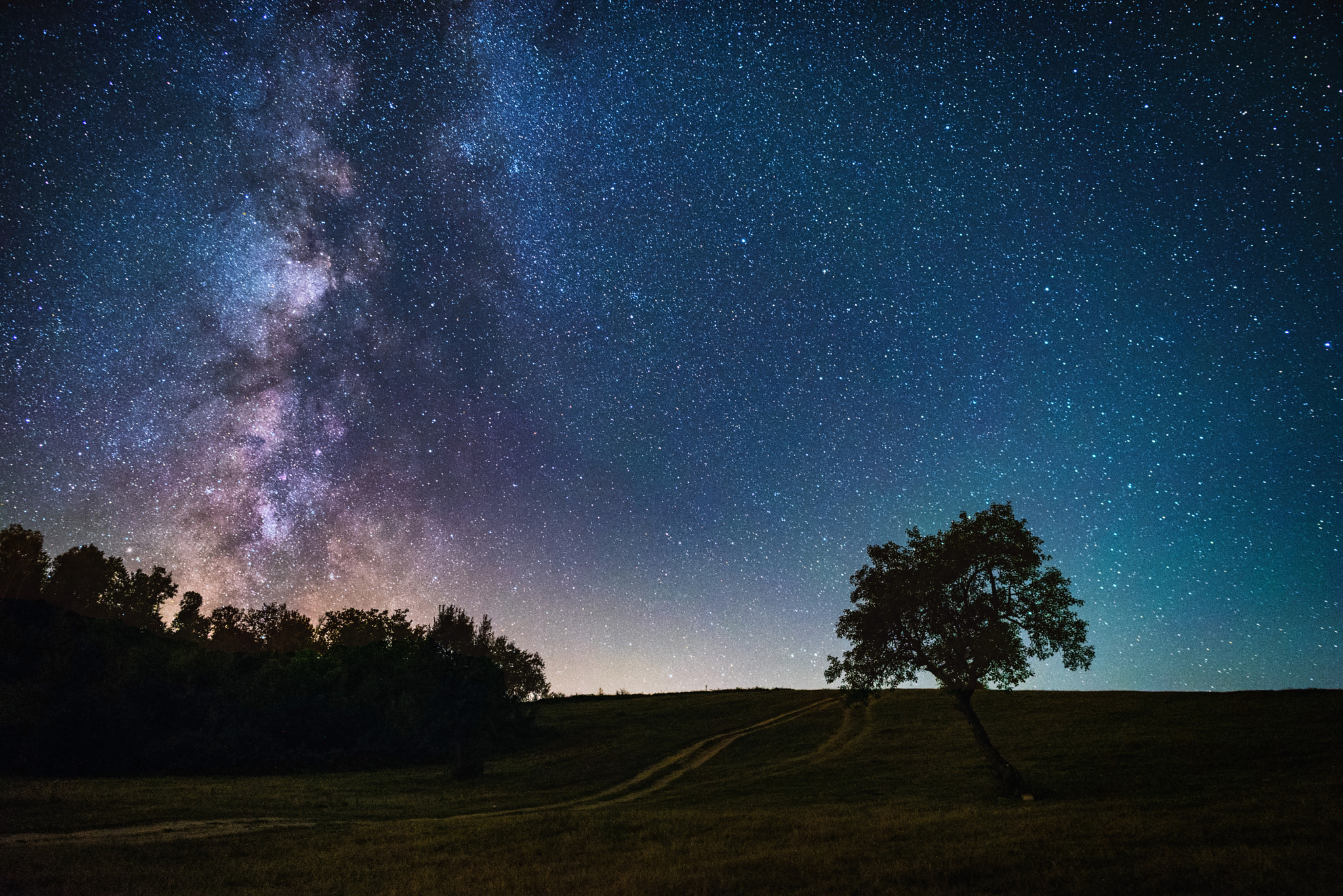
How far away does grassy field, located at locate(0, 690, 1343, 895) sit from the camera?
55.6 feet

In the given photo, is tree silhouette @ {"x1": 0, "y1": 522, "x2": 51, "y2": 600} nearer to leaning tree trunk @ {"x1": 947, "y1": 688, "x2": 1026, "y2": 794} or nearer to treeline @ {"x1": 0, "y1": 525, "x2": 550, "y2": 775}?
treeline @ {"x1": 0, "y1": 525, "x2": 550, "y2": 775}

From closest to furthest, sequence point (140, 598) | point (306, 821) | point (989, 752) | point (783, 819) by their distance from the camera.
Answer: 1. point (783, 819)
2. point (306, 821)
3. point (989, 752)
4. point (140, 598)

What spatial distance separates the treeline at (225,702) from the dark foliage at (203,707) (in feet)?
0.34

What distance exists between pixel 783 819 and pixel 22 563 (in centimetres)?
14003

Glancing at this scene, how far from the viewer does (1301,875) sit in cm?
1493

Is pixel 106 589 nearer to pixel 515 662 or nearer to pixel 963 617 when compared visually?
pixel 515 662

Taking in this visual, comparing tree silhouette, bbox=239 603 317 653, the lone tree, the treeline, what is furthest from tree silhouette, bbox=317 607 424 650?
the lone tree

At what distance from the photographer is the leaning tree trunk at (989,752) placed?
103ft

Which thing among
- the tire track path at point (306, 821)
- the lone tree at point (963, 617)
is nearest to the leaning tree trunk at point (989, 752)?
the lone tree at point (963, 617)

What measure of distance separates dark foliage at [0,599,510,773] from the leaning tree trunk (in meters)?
34.0

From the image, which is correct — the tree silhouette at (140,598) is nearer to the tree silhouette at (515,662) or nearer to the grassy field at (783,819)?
the tree silhouette at (515,662)

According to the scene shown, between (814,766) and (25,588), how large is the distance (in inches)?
5261

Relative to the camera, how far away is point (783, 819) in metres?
26.8

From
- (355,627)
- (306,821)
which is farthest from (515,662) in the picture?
(306,821)
